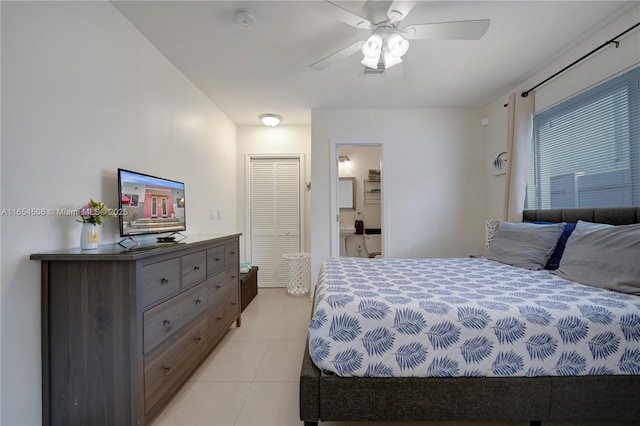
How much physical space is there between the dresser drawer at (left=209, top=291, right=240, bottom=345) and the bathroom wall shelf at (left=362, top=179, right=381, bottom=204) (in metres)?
3.26

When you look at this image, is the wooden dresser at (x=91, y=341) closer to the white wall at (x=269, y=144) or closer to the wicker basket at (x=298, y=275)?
the wicker basket at (x=298, y=275)

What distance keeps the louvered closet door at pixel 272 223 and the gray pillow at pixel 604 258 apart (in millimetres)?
3141

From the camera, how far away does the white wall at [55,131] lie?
44.9 inches

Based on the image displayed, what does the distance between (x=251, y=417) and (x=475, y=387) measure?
119 cm

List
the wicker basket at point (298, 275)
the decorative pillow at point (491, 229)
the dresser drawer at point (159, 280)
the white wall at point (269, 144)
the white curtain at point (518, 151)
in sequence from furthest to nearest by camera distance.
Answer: the white wall at point (269, 144)
the wicker basket at point (298, 275)
the decorative pillow at point (491, 229)
the white curtain at point (518, 151)
the dresser drawer at point (159, 280)

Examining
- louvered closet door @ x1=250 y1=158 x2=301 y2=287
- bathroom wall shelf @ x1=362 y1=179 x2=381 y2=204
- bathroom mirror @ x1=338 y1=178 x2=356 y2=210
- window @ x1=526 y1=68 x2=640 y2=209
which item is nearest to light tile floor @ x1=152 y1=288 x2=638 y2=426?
louvered closet door @ x1=250 y1=158 x2=301 y2=287

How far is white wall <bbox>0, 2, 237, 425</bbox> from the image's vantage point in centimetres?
114

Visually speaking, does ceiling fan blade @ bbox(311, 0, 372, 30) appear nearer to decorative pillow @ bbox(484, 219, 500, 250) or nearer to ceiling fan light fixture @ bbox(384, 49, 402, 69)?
ceiling fan light fixture @ bbox(384, 49, 402, 69)

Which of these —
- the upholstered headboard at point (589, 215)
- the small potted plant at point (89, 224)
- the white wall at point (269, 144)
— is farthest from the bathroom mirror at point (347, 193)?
the small potted plant at point (89, 224)

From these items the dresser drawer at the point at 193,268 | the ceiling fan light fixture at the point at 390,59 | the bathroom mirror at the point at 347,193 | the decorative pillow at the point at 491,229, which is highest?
the ceiling fan light fixture at the point at 390,59

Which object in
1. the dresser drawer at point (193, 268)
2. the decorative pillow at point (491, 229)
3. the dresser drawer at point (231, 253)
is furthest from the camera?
the decorative pillow at point (491, 229)

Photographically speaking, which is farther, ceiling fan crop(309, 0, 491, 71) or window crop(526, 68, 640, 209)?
window crop(526, 68, 640, 209)

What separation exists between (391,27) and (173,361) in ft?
8.16

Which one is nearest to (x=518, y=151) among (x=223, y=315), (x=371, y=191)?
(x=371, y=191)
